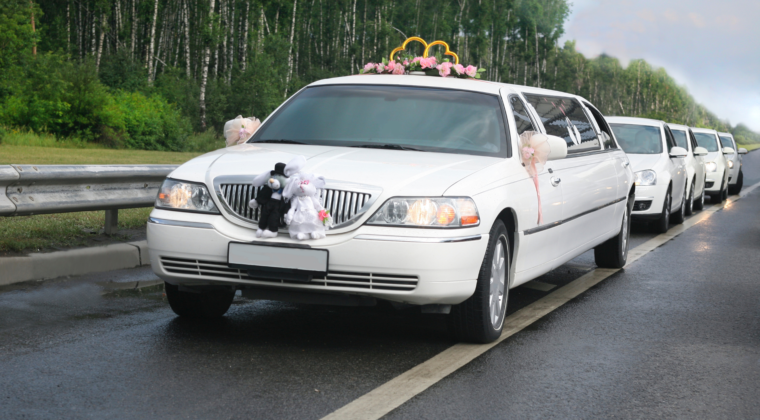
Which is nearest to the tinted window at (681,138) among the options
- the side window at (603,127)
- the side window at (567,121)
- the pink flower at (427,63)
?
the side window at (603,127)

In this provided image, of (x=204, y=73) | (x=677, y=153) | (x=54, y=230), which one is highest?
(x=204, y=73)

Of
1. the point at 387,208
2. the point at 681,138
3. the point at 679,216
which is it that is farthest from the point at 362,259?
the point at 681,138

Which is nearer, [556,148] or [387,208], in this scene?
[387,208]

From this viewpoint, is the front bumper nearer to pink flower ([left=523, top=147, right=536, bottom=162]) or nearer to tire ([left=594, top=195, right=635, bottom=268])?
pink flower ([left=523, top=147, right=536, bottom=162])

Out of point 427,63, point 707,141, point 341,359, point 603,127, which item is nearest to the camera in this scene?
point 341,359

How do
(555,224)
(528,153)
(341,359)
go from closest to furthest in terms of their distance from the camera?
(341,359) → (528,153) → (555,224)

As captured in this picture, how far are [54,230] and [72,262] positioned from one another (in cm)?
110

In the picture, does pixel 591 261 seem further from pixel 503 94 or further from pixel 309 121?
pixel 309 121

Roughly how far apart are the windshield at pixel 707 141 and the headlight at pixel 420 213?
18.2 meters

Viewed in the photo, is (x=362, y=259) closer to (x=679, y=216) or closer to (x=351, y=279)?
(x=351, y=279)

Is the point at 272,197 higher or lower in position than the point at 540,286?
higher

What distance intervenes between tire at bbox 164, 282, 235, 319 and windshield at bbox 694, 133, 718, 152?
1801 centimetres

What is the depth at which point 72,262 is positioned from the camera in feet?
23.9

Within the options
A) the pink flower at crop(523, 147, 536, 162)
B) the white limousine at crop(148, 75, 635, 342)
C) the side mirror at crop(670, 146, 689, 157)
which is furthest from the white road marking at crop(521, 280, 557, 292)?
the side mirror at crop(670, 146, 689, 157)
